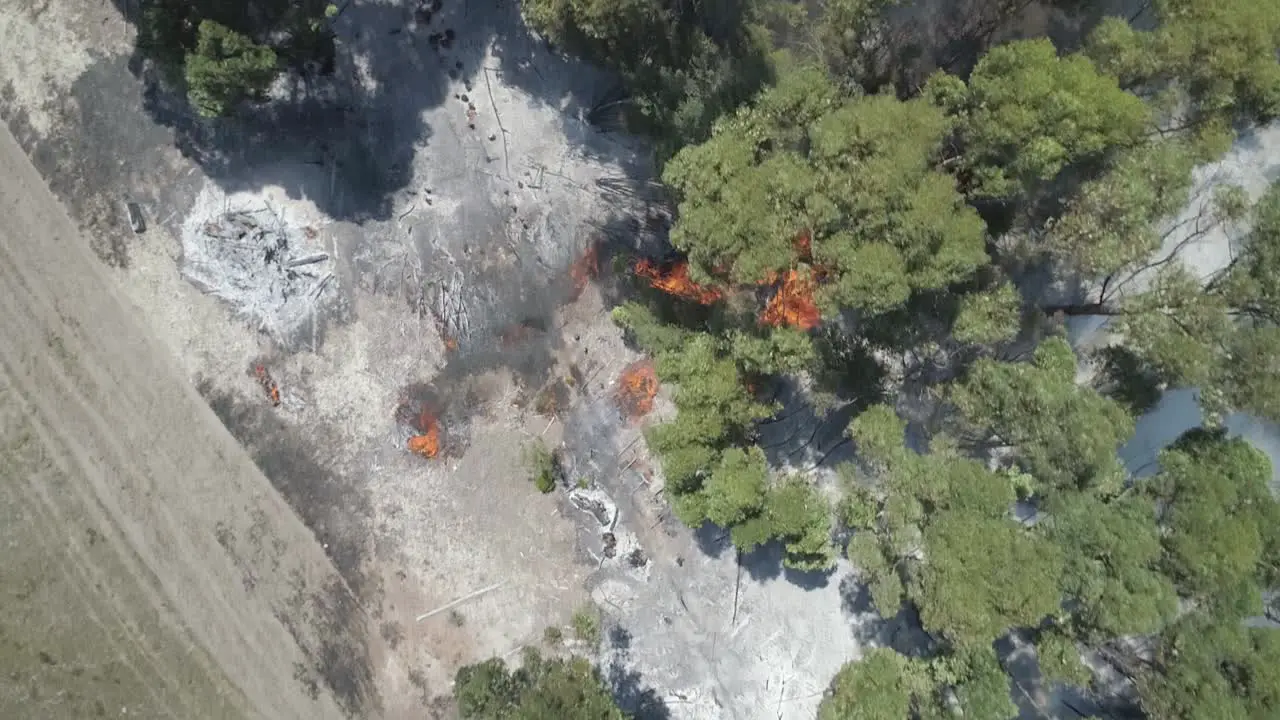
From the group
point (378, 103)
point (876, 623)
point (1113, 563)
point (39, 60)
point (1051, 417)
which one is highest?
point (39, 60)

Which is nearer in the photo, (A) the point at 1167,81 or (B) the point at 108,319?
(A) the point at 1167,81

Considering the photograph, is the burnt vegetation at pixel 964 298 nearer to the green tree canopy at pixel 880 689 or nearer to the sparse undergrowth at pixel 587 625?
the green tree canopy at pixel 880 689

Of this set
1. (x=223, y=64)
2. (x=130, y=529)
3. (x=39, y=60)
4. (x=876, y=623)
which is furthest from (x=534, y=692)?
(x=39, y=60)

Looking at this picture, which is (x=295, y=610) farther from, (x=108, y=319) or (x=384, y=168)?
(x=384, y=168)

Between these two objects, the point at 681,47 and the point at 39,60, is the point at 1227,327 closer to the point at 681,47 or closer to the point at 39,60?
the point at 681,47

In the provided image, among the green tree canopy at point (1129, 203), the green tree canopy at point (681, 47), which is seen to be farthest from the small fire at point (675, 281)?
the green tree canopy at point (1129, 203)

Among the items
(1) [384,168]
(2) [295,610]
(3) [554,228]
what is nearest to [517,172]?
(3) [554,228]
